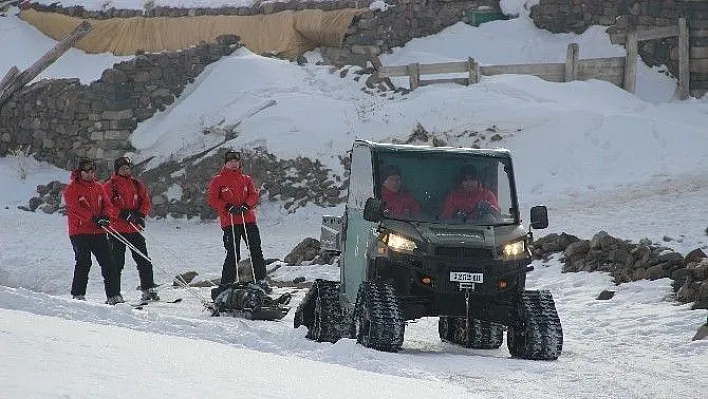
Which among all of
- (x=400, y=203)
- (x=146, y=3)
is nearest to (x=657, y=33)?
(x=146, y=3)

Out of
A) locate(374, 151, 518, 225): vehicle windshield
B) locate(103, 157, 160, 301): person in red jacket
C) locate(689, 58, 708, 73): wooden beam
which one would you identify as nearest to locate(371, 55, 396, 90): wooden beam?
locate(689, 58, 708, 73): wooden beam

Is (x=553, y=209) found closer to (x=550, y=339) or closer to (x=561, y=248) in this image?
(x=561, y=248)

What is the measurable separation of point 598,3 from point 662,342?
19.9m

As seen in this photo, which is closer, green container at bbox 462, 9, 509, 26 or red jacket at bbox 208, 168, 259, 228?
red jacket at bbox 208, 168, 259, 228

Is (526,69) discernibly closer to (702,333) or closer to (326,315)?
(702,333)

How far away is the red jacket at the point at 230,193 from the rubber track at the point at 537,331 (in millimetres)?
4738

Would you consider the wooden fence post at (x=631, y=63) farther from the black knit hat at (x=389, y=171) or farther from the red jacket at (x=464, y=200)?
the black knit hat at (x=389, y=171)

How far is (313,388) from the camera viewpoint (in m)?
8.84

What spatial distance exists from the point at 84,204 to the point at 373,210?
4995 mm

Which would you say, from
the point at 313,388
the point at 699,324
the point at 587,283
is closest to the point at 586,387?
the point at 313,388

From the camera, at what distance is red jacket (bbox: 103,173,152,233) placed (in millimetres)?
16797

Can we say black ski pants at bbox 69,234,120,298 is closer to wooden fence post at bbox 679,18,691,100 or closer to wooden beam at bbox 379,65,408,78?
wooden beam at bbox 379,65,408,78

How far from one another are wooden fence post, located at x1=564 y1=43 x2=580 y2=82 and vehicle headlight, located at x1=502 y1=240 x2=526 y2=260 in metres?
16.8

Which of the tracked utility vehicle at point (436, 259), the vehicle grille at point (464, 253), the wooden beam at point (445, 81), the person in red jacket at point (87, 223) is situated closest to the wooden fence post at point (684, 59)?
the wooden beam at point (445, 81)
